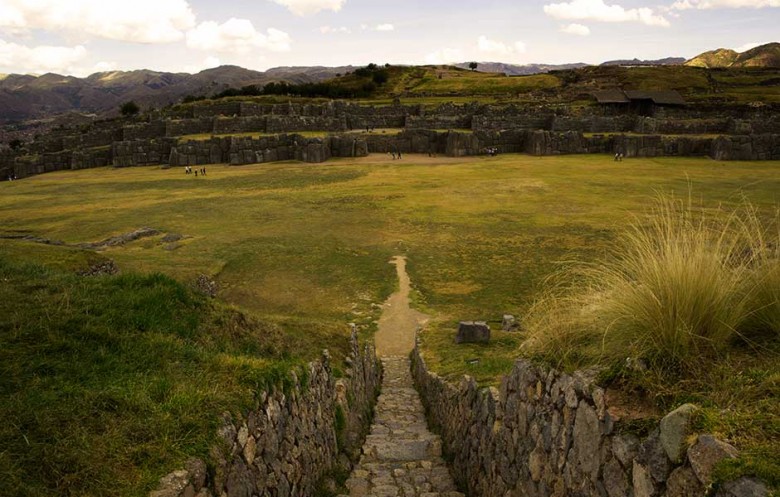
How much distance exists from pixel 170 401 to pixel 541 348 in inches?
165

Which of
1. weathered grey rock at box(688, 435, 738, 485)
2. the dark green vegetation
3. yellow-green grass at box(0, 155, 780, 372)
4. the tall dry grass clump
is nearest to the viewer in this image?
weathered grey rock at box(688, 435, 738, 485)

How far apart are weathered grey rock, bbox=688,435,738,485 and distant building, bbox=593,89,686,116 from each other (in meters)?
80.4

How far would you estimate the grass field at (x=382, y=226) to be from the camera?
19.0m

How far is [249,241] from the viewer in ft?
93.1

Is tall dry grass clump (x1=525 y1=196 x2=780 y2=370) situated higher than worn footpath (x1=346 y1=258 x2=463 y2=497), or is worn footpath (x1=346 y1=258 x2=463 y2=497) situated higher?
tall dry grass clump (x1=525 y1=196 x2=780 y2=370)

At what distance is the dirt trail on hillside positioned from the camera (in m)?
18.0

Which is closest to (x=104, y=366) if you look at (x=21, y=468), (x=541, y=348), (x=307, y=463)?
(x=21, y=468)

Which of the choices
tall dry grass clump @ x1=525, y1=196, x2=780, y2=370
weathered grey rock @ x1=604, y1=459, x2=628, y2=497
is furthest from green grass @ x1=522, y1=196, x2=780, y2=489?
weathered grey rock @ x1=604, y1=459, x2=628, y2=497

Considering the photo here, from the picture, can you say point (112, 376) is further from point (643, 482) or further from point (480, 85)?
point (480, 85)

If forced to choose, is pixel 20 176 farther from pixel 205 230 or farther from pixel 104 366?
pixel 104 366

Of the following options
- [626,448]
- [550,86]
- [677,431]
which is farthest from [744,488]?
[550,86]

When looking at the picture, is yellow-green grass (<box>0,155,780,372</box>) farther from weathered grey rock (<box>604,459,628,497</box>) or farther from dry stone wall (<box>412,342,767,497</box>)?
weathered grey rock (<box>604,459,628,497</box>)

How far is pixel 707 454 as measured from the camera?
347cm

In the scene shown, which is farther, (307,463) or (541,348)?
(307,463)
